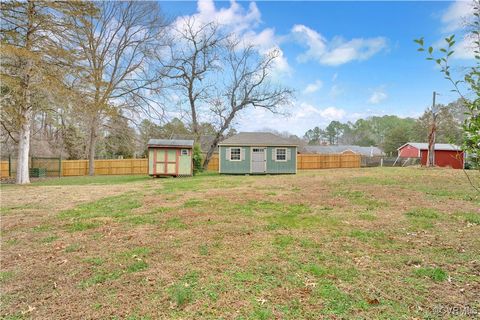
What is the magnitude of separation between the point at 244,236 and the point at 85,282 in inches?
92.5

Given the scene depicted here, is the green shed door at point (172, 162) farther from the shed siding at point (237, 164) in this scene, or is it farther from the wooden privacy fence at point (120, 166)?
the wooden privacy fence at point (120, 166)

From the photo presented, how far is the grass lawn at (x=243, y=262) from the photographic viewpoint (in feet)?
8.60

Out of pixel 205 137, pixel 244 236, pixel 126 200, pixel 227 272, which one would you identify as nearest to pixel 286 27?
pixel 126 200

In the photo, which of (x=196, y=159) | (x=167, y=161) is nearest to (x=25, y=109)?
(x=167, y=161)

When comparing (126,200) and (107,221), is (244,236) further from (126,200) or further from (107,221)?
(126,200)

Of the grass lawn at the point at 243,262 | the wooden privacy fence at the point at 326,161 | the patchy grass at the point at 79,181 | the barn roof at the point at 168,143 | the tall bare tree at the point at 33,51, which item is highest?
the tall bare tree at the point at 33,51

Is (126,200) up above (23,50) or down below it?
below

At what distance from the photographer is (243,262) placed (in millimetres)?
3566

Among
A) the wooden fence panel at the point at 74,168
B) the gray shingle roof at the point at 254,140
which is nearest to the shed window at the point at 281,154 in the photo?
the gray shingle roof at the point at 254,140

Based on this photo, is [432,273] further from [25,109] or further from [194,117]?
[194,117]

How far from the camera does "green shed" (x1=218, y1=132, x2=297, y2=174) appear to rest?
19578 mm

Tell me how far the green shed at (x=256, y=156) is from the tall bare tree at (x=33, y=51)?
10.3m

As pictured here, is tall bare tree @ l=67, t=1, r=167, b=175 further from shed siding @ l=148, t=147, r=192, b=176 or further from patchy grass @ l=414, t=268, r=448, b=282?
patchy grass @ l=414, t=268, r=448, b=282

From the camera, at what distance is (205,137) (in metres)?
35.8
